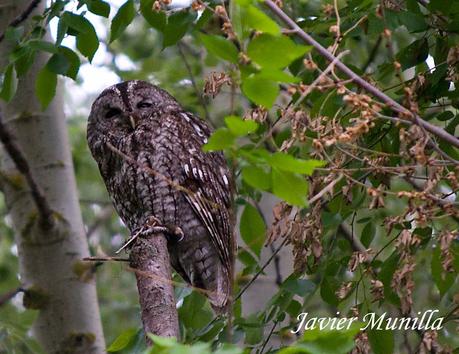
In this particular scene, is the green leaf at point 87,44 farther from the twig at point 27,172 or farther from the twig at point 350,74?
the twig at point 350,74

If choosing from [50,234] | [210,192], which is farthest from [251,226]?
[50,234]

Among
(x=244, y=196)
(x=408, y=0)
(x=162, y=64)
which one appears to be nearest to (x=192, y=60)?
(x=162, y=64)

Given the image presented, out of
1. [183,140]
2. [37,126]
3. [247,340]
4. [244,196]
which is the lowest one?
[247,340]

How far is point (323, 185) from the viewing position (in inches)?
93.1

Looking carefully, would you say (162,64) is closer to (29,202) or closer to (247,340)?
(29,202)

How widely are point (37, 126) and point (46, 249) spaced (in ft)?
1.57

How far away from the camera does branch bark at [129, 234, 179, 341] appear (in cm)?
238

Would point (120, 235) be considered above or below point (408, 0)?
below

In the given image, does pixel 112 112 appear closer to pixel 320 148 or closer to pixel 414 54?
pixel 414 54

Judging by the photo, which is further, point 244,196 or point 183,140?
point 183,140

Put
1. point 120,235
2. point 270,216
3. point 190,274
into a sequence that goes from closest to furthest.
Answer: point 190,274
point 270,216
point 120,235

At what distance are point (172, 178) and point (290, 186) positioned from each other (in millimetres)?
1707

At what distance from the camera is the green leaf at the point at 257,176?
5.70 feet

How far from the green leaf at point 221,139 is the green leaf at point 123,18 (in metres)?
1.03
